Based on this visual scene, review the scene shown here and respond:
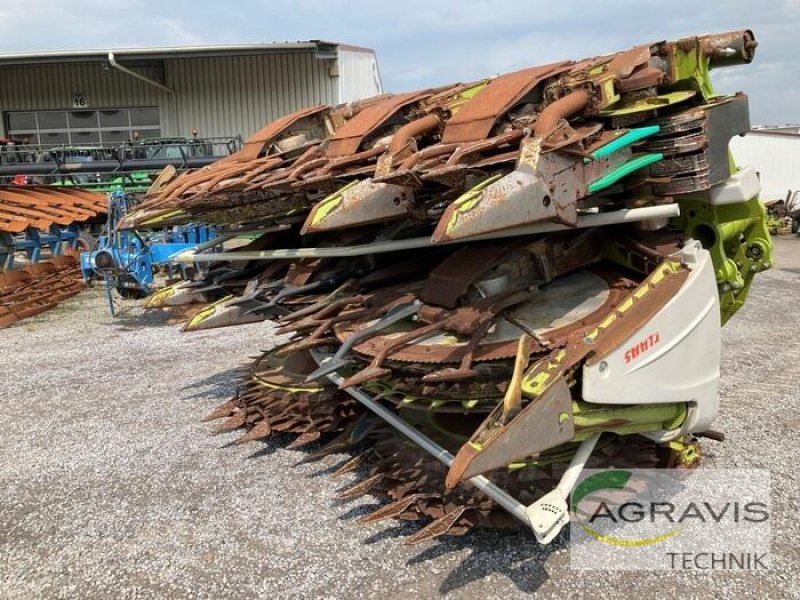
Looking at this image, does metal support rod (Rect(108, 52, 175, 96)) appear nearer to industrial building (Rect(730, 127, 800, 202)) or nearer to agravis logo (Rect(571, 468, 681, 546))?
agravis logo (Rect(571, 468, 681, 546))

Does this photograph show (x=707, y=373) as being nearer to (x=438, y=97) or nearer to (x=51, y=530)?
(x=438, y=97)

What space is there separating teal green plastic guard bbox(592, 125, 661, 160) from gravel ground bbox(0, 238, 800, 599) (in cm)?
182

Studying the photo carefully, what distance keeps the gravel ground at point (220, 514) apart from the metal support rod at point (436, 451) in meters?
0.36

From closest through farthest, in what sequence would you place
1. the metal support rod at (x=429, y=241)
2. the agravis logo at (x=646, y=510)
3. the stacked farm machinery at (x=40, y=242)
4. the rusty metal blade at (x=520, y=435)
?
the rusty metal blade at (x=520, y=435) < the metal support rod at (x=429, y=241) < the agravis logo at (x=646, y=510) < the stacked farm machinery at (x=40, y=242)

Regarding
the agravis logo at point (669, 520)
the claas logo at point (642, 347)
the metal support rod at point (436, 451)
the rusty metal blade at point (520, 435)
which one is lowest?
the agravis logo at point (669, 520)

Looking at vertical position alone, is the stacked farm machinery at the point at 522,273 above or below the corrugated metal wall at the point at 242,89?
below

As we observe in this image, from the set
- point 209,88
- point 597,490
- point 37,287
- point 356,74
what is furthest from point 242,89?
point 597,490

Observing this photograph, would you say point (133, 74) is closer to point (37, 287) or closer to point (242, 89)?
point (242, 89)

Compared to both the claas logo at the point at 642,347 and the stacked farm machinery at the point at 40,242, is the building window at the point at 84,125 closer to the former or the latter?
the stacked farm machinery at the point at 40,242

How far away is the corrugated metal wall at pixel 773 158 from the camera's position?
70.7ft

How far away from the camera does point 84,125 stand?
19.2m

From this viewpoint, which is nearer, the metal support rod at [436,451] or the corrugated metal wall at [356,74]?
the metal support rod at [436,451]

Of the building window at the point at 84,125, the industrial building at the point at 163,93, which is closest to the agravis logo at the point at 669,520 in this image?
the industrial building at the point at 163,93

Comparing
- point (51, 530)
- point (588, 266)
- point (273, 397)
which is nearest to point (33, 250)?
point (273, 397)
